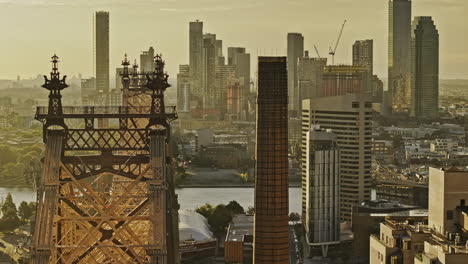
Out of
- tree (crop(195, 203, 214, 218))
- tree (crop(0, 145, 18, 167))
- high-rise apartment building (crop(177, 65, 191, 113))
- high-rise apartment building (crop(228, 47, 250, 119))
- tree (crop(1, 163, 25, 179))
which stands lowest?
tree (crop(195, 203, 214, 218))

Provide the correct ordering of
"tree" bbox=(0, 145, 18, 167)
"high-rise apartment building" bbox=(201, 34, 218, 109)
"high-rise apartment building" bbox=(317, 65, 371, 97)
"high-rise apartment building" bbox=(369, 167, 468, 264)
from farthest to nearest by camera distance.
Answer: "high-rise apartment building" bbox=(201, 34, 218, 109), "high-rise apartment building" bbox=(317, 65, 371, 97), "tree" bbox=(0, 145, 18, 167), "high-rise apartment building" bbox=(369, 167, 468, 264)

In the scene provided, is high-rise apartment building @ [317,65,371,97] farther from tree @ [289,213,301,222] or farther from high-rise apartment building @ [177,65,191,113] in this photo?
tree @ [289,213,301,222]

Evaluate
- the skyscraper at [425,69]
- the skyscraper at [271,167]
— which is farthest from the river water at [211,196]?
the skyscraper at [425,69]

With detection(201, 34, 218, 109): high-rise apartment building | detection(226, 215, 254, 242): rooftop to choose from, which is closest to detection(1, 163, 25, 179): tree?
detection(226, 215, 254, 242): rooftop

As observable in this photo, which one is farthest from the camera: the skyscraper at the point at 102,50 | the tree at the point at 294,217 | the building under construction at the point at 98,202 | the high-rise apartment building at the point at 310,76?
the skyscraper at the point at 102,50

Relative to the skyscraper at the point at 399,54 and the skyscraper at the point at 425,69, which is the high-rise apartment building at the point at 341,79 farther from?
the skyscraper at the point at 399,54

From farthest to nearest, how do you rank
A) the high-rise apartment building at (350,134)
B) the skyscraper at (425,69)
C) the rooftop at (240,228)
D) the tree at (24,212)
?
the skyscraper at (425,69), the high-rise apartment building at (350,134), the tree at (24,212), the rooftop at (240,228)
